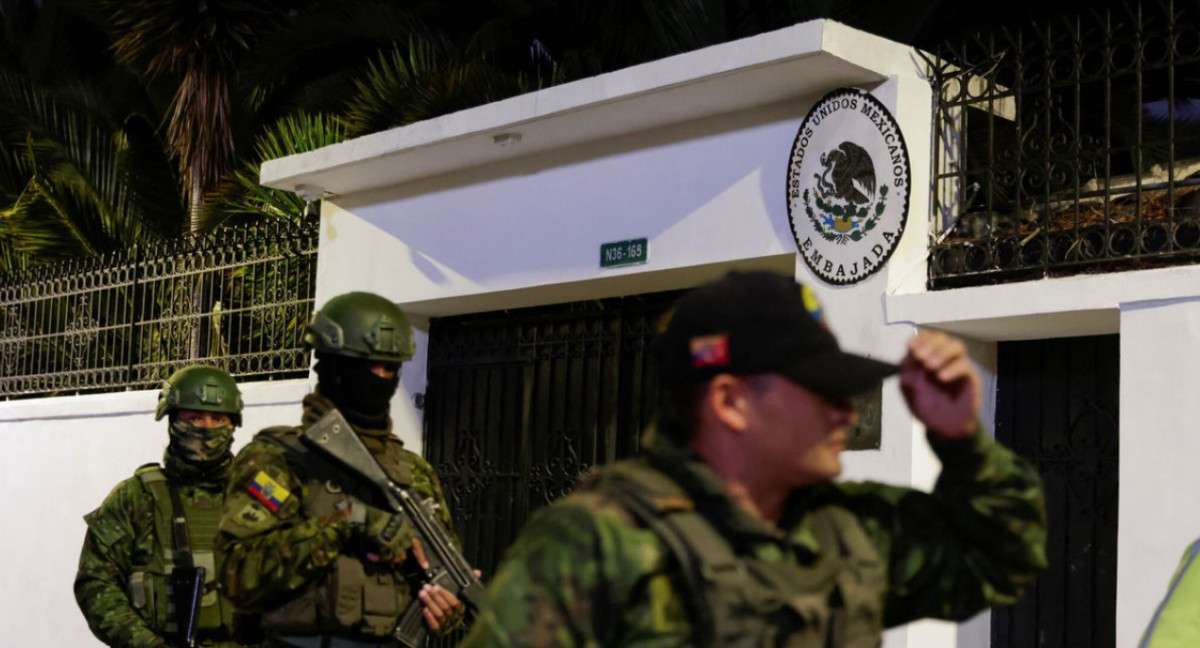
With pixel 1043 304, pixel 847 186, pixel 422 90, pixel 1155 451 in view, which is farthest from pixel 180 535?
pixel 422 90

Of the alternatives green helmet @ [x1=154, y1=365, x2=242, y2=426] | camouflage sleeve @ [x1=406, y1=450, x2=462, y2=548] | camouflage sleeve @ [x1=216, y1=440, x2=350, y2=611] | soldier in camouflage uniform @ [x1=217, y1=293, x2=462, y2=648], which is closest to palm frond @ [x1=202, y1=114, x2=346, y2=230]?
green helmet @ [x1=154, y1=365, x2=242, y2=426]

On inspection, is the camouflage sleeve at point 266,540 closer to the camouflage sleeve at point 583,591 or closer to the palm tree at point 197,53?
the camouflage sleeve at point 583,591

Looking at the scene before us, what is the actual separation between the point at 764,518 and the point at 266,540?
7.91ft

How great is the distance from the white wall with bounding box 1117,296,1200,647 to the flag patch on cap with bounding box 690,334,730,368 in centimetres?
383

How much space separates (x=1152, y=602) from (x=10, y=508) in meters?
9.86

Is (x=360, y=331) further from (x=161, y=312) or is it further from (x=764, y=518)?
(x=161, y=312)

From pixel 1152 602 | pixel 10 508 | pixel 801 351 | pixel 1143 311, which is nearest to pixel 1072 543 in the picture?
pixel 1152 602

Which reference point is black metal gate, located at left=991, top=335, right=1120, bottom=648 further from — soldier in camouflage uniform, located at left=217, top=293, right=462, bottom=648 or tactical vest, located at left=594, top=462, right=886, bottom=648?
tactical vest, located at left=594, top=462, right=886, bottom=648

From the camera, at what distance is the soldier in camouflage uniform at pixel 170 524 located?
248 inches

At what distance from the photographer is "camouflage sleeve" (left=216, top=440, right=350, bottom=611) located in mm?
4344

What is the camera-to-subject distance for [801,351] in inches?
86.3

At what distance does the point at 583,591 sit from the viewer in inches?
81.4

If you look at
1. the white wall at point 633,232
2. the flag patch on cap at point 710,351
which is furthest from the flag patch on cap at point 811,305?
the white wall at point 633,232

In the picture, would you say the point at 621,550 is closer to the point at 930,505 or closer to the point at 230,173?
the point at 930,505
